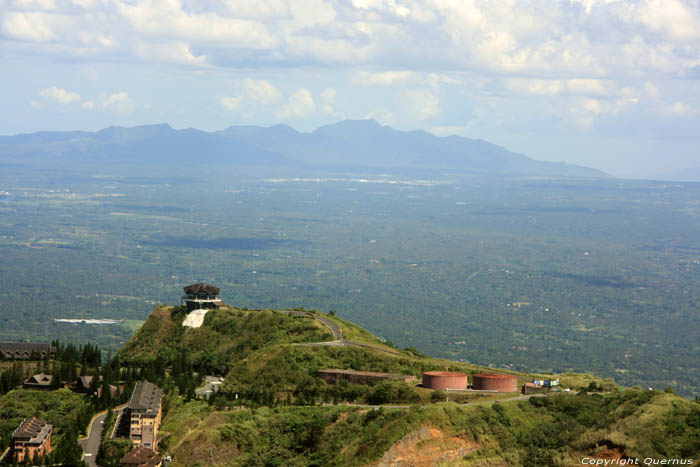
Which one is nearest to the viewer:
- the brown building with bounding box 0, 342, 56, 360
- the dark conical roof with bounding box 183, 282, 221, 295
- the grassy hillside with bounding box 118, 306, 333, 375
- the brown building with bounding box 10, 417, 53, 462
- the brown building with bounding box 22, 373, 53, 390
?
the brown building with bounding box 10, 417, 53, 462

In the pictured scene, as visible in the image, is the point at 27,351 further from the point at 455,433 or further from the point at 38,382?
the point at 455,433

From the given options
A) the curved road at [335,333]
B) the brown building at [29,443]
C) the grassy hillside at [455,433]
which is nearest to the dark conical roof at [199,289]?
the curved road at [335,333]

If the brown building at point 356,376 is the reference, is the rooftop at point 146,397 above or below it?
below

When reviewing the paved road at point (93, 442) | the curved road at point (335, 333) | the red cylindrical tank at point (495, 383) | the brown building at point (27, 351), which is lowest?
the paved road at point (93, 442)

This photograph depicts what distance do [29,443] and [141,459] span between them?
7.66m

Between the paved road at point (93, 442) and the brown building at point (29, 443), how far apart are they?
7.55 ft

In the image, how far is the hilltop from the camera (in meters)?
54.3

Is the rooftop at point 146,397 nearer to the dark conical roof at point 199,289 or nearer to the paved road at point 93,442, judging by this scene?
the paved road at point 93,442

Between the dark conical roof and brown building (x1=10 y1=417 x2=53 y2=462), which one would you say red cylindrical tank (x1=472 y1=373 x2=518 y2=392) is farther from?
the dark conical roof

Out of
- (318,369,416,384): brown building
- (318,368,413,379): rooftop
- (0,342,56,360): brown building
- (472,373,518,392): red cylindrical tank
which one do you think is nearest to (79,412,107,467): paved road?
(318,369,416,384): brown building

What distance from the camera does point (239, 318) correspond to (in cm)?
9656

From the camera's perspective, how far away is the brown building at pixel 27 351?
289ft

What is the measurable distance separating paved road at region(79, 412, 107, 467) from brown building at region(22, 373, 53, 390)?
869 cm

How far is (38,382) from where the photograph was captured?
77.4 meters
